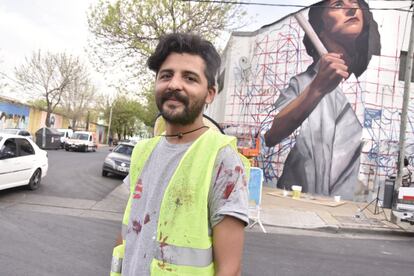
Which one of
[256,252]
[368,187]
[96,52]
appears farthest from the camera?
[96,52]

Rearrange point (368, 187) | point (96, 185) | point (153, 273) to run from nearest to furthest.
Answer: point (153, 273)
point (96, 185)
point (368, 187)

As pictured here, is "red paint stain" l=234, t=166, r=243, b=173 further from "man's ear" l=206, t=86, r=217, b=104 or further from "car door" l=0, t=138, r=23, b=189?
"car door" l=0, t=138, r=23, b=189

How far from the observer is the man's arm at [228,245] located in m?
1.46

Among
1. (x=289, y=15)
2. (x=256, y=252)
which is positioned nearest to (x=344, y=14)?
(x=289, y=15)

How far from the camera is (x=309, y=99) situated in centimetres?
1523

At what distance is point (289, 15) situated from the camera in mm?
15859

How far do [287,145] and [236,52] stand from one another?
4853 mm

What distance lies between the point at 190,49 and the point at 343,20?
1471 centimetres

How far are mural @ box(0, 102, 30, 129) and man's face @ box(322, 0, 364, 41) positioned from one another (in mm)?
26047

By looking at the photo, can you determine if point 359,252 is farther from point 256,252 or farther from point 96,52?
point 96,52

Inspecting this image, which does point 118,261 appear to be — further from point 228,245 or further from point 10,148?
point 10,148

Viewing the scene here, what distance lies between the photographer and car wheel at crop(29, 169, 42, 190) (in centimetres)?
1055

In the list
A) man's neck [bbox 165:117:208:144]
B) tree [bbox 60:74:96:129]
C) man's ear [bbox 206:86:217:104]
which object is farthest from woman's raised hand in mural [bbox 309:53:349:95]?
tree [bbox 60:74:96:129]

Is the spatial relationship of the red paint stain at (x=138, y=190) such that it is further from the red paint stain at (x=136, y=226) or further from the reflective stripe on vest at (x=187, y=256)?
the reflective stripe on vest at (x=187, y=256)
